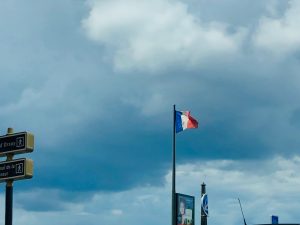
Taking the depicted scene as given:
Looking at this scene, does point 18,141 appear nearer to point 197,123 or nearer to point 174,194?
point 174,194

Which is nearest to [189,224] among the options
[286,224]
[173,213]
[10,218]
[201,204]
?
[201,204]

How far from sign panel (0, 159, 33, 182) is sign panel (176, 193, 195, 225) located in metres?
9.12

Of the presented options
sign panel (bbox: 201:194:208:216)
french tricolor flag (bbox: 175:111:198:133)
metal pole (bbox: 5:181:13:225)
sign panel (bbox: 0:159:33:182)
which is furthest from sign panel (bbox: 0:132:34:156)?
sign panel (bbox: 201:194:208:216)

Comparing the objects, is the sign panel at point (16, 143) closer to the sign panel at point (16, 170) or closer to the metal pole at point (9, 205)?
the sign panel at point (16, 170)

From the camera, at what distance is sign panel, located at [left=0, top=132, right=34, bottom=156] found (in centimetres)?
3625

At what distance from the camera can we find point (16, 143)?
3656cm

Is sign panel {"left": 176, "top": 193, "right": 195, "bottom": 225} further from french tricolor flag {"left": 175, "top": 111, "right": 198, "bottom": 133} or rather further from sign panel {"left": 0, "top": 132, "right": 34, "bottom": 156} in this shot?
sign panel {"left": 0, "top": 132, "right": 34, "bottom": 156}

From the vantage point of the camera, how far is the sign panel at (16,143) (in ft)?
119

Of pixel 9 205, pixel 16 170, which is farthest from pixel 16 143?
pixel 9 205

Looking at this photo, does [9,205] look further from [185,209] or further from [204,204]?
[204,204]

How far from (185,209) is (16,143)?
10.9 metres

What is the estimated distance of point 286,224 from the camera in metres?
25.7

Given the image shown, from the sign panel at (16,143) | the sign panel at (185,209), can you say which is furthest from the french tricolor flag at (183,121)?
the sign panel at (16,143)

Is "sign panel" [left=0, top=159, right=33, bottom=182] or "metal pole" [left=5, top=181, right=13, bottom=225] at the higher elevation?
"sign panel" [left=0, top=159, right=33, bottom=182]
